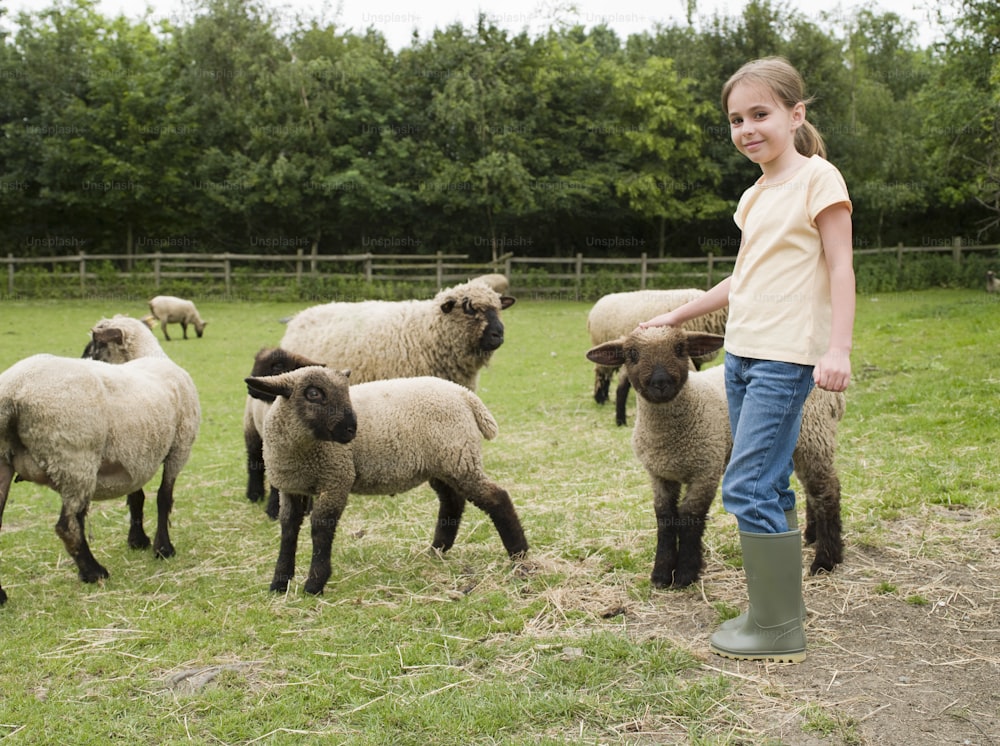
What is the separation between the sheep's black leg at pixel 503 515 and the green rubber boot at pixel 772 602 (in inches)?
70.6

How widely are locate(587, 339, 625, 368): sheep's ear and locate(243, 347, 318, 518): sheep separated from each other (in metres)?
1.88

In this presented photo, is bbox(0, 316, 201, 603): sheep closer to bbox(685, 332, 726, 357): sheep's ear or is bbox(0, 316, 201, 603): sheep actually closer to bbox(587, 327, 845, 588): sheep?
bbox(587, 327, 845, 588): sheep

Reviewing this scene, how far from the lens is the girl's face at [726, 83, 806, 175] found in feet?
11.2

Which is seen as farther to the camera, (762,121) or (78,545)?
(78,545)

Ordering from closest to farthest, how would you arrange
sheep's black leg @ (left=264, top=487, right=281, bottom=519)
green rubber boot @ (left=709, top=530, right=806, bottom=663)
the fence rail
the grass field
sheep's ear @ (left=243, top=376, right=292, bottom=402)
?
1. the grass field
2. green rubber boot @ (left=709, top=530, right=806, bottom=663)
3. sheep's ear @ (left=243, top=376, right=292, bottom=402)
4. sheep's black leg @ (left=264, top=487, right=281, bottom=519)
5. the fence rail

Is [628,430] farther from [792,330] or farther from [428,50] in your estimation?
[428,50]

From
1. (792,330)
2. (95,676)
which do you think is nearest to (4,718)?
(95,676)

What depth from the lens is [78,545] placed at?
17.1ft

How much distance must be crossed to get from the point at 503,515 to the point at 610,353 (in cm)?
124

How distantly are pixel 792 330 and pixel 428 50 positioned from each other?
33802 millimetres

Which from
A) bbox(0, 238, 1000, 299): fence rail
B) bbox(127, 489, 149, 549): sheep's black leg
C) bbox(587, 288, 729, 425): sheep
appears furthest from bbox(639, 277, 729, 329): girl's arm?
bbox(0, 238, 1000, 299): fence rail

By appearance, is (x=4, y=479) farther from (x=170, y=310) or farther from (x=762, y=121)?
(x=170, y=310)

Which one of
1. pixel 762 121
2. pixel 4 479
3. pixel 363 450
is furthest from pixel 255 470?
pixel 762 121

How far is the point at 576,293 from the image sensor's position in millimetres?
30109
